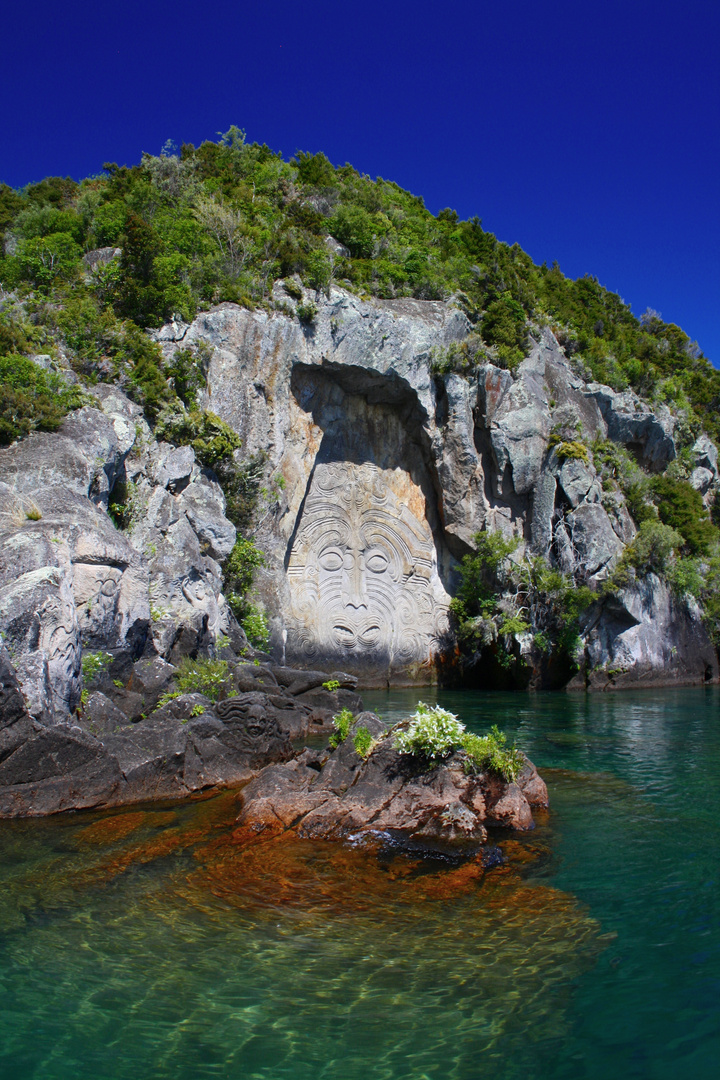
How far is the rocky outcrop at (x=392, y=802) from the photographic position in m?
8.21

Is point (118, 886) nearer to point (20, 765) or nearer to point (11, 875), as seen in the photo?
point (11, 875)

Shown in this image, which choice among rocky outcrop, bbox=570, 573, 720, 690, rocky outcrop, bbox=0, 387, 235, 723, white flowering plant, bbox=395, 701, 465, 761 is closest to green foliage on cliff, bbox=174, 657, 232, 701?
rocky outcrop, bbox=0, 387, 235, 723

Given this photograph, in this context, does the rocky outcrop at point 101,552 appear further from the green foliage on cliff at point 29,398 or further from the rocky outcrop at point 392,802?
the rocky outcrop at point 392,802

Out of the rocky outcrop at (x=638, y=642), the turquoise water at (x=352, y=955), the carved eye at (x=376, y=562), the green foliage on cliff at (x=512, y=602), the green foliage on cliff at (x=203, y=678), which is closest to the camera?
the turquoise water at (x=352, y=955)

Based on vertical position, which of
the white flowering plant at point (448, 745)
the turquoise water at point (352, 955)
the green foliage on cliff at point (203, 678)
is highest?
the green foliage on cliff at point (203, 678)

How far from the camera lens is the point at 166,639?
17.1 metres

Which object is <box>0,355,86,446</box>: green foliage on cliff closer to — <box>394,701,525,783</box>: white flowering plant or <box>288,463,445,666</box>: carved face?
<box>288,463,445,666</box>: carved face

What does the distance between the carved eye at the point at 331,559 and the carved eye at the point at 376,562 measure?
134cm

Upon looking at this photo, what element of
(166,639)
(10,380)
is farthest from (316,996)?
(10,380)

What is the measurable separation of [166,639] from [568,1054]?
14267 mm

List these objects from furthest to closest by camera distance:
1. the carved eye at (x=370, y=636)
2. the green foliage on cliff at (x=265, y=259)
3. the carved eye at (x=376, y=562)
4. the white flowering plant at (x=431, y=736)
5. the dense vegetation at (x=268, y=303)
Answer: the carved eye at (x=376, y=562)
the carved eye at (x=370, y=636)
the green foliage on cliff at (x=265, y=259)
the dense vegetation at (x=268, y=303)
the white flowering plant at (x=431, y=736)

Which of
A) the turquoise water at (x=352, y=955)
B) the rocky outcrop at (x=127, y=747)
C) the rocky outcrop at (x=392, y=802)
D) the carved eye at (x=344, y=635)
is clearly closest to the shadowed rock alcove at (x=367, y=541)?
the carved eye at (x=344, y=635)

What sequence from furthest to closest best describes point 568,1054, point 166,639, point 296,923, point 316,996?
point 166,639
point 296,923
point 316,996
point 568,1054

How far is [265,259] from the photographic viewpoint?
28.6 meters
